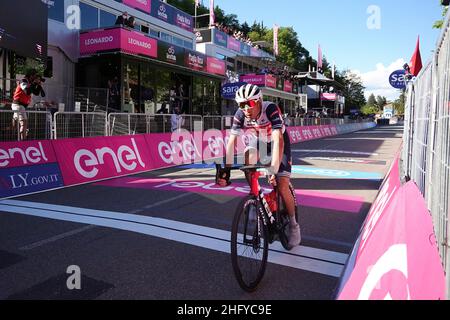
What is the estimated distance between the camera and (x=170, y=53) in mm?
21922

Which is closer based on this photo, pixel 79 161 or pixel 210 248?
pixel 210 248

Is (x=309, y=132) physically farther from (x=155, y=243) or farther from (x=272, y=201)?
(x=272, y=201)

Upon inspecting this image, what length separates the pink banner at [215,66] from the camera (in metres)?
26.1

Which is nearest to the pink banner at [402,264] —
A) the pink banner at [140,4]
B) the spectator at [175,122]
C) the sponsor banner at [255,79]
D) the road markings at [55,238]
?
the road markings at [55,238]

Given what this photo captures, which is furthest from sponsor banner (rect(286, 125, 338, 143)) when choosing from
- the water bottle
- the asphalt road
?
the water bottle

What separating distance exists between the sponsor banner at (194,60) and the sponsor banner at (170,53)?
465 millimetres

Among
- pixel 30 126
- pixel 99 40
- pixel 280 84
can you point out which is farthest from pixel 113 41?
pixel 280 84

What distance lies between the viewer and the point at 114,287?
12.6 feet

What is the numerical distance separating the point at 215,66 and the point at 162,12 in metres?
5.08

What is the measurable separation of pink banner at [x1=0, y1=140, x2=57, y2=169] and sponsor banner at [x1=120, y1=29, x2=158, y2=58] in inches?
398

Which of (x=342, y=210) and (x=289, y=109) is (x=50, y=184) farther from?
(x=289, y=109)

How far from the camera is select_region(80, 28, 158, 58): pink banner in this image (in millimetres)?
18062
